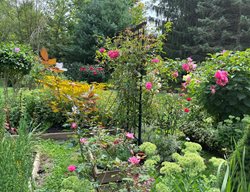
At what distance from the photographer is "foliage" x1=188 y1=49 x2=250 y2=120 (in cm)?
363

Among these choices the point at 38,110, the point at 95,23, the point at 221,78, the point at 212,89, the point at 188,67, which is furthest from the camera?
the point at 95,23

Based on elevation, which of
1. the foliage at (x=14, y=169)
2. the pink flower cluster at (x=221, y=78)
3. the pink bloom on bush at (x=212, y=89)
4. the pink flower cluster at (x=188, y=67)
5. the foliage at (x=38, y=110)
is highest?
the pink flower cluster at (x=188, y=67)

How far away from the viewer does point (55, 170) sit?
270 cm

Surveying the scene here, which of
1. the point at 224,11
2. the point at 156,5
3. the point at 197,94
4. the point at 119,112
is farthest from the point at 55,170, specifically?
the point at 156,5

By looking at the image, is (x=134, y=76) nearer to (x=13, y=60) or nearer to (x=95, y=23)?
(x=13, y=60)

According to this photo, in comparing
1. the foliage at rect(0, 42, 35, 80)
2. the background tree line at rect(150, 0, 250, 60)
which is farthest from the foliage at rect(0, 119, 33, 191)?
the background tree line at rect(150, 0, 250, 60)

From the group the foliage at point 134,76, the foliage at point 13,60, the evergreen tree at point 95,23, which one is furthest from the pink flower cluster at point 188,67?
the evergreen tree at point 95,23

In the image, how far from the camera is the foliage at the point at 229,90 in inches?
143

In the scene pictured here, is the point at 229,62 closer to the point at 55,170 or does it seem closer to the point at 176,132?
the point at 176,132

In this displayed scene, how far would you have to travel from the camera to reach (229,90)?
3.66 metres

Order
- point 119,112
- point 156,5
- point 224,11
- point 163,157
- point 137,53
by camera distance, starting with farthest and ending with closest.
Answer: point 156,5, point 224,11, point 119,112, point 137,53, point 163,157

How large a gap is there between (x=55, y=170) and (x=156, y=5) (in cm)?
1565


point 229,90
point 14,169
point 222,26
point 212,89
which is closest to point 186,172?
point 14,169

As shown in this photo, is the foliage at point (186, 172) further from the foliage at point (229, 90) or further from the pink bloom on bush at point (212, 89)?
the foliage at point (229, 90)
